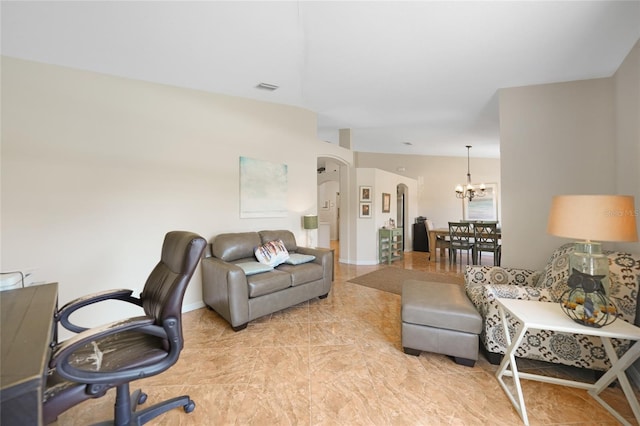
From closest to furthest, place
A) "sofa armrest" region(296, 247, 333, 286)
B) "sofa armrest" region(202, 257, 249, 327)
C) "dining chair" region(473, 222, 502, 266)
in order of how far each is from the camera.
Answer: "sofa armrest" region(202, 257, 249, 327) < "sofa armrest" region(296, 247, 333, 286) < "dining chair" region(473, 222, 502, 266)

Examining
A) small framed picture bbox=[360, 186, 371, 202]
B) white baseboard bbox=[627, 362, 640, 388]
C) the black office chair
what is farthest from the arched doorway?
white baseboard bbox=[627, 362, 640, 388]

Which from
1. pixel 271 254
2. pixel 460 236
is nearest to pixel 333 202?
pixel 460 236

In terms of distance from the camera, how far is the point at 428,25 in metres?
2.08

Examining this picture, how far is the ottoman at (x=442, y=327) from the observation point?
6.50 ft

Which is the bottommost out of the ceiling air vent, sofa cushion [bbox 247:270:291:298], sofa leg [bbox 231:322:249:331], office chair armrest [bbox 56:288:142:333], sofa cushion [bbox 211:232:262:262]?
sofa leg [bbox 231:322:249:331]

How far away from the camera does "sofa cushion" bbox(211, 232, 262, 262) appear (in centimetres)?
310

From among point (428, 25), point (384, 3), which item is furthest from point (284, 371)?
point (428, 25)

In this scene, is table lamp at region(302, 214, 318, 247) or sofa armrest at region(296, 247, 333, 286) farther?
table lamp at region(302, 214, 318, 247)

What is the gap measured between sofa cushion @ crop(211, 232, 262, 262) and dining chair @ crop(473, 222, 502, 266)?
4502 millimetres

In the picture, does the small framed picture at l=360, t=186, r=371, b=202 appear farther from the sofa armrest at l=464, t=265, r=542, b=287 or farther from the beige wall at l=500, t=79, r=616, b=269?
the sofa armrest at l=464, t=265, r=542, b=287

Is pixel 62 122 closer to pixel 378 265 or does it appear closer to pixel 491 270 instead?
pixel 491 270

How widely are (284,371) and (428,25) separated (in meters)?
2.97

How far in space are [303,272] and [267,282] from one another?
51cm

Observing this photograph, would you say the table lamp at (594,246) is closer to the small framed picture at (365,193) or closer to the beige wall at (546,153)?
the beige wall at (546,153)
